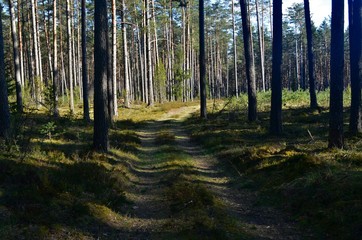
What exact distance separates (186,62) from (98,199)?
155ft

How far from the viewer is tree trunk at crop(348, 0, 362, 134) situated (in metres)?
13.1

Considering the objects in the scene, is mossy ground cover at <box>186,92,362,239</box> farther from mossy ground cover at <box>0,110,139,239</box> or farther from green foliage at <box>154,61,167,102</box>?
green foliage at <box>154,61,167,102</box>

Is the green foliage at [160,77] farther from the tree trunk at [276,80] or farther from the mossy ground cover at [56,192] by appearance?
the mossy ground cover at [56,192]

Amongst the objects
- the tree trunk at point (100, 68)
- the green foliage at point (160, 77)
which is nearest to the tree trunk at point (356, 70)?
the tree trunk at point (100, 68)

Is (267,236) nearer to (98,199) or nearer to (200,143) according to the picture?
(98,199)

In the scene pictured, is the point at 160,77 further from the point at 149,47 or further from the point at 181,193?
the point at 181,193

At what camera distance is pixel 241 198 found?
27.6 feet

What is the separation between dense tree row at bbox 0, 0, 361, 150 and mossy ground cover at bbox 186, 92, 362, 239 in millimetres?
A: 1565

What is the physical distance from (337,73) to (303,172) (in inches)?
146

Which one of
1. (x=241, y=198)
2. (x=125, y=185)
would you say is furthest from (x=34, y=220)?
(x=241, y=198)

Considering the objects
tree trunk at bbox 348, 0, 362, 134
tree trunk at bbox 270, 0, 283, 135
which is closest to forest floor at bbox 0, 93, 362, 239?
tree trunk at bbox 348, 0, 362, 134

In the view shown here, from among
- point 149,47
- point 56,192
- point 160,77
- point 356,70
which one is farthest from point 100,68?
point 160,77

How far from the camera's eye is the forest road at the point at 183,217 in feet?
20.1

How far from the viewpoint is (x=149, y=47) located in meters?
34.6
